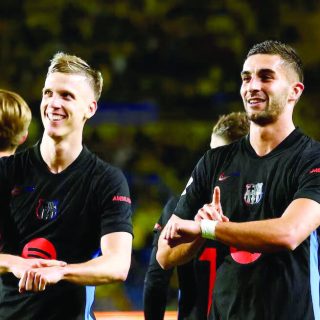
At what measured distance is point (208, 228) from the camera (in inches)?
104

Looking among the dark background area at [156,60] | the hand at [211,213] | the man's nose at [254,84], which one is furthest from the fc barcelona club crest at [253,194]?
the dark background area at [156,60]

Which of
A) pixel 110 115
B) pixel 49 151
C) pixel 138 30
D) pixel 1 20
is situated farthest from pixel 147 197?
pixel 49 151

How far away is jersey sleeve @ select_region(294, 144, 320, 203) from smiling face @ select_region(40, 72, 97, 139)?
3.13ft

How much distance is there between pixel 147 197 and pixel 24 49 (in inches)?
117

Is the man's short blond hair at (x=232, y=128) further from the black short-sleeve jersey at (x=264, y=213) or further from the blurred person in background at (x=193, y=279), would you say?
the black short-sleeve jersey at (x=264, y=213)

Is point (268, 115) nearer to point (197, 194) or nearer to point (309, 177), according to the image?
point (309, 177)

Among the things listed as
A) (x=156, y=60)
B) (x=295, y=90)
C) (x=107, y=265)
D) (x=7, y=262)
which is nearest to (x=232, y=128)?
(x=295, y=90)

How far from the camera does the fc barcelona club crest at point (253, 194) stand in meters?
2.75

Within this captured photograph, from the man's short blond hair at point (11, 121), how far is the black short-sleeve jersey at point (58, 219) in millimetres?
309

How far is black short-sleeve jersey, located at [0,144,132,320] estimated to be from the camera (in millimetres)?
2781

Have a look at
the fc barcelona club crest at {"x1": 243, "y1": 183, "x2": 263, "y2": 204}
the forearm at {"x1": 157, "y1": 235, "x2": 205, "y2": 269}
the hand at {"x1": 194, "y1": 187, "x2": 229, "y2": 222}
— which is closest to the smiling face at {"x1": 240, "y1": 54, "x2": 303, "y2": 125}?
the fc barcelona club crest at {"x1": 243, "y1": 183, "x2": 263, "y2": 204}

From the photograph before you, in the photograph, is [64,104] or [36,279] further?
[64,104]

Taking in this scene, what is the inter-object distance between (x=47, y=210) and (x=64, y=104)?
448 mm

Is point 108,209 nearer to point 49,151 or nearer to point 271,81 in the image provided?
point 49,151
